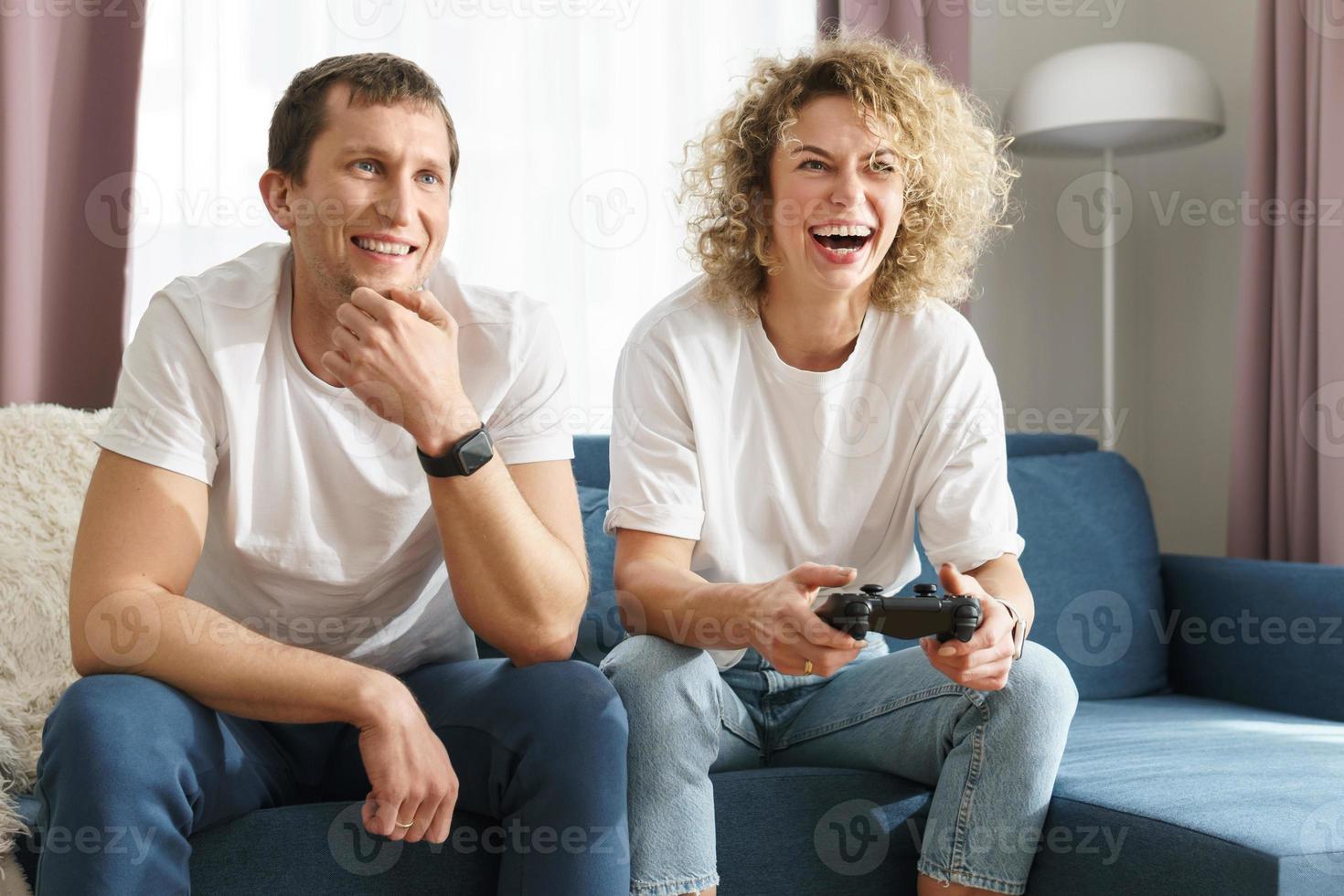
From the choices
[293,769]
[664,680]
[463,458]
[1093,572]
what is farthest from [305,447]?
[1093,572]

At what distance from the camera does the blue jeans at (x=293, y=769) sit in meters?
1.02

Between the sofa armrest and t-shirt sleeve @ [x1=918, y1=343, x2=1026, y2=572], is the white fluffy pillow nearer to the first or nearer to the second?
t-shirt sleeve @ [x1=918, y1=343, x2=1026, y2=572]

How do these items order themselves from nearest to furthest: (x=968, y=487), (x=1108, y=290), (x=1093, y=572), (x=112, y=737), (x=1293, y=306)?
(x=112, y=737)
(x=968, y=487)
(x=1093, y=572)
(x=1293, y=306)
(x=1108, y=290)

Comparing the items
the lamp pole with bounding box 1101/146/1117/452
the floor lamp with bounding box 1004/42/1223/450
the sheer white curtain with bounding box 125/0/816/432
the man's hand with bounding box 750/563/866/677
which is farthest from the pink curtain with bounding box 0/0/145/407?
the lamp pole with bounding box 1101/146/1117/452

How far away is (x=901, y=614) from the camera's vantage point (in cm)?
121

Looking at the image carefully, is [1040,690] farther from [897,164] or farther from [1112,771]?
[897,164]

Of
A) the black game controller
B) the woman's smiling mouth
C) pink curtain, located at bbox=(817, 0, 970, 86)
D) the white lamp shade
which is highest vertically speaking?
pink curtain, located at bbox=(817, 0, 970, 86)

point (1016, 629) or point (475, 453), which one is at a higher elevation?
point (475, 453)

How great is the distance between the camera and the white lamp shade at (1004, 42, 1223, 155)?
8.13 feet

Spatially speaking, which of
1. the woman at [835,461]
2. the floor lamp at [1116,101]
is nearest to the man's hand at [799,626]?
the woman at [835,461]

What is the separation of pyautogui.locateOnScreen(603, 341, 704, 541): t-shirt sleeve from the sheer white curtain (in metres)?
0.64

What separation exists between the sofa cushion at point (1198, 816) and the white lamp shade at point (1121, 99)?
1331mm

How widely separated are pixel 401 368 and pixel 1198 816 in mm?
904

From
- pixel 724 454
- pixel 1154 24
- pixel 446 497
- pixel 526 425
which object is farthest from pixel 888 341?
pixel 1154 24
